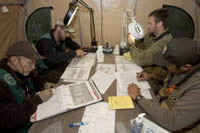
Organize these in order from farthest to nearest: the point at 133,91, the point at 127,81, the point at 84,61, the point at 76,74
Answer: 1. the point at 84,61
2. the point at 76,74
3. the point at 127,81
4. the point at 133,91

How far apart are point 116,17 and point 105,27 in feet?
0.85

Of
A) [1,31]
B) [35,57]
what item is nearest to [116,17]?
[35,57]

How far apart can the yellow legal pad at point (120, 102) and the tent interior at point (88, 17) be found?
5.47ft

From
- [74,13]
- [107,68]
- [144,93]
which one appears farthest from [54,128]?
[74,13]

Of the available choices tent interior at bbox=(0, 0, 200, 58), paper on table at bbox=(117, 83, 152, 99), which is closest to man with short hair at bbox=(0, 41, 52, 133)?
paper on table at bbox=(117, 83, 152, 99)

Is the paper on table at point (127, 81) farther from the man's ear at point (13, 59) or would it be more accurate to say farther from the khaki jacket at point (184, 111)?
the man's ear at point (13, 59)

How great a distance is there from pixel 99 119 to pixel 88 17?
75.9 inches

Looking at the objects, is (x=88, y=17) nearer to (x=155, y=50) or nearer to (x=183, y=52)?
(x=155, y=50)

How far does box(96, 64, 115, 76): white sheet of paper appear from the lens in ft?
4.49

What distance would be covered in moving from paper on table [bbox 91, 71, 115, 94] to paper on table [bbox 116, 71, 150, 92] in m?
0.08

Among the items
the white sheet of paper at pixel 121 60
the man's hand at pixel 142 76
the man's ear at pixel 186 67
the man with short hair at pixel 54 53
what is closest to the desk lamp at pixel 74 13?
the man with short hair at pixel 54 53

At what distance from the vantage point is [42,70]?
5.79 ft

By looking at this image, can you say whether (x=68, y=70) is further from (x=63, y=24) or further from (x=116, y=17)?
(x=116, y=17)

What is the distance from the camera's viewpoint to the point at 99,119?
808 mm
